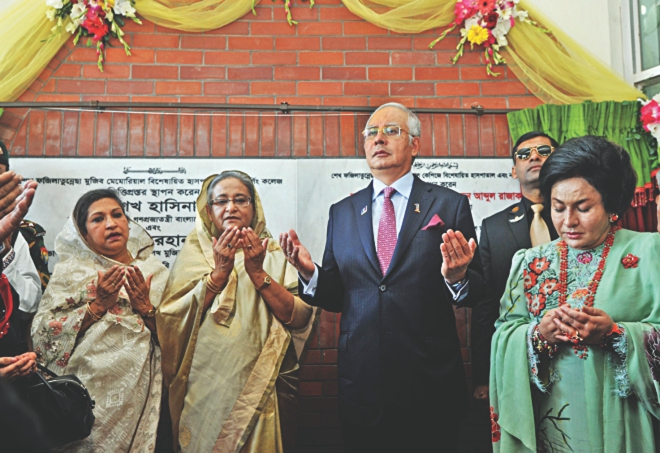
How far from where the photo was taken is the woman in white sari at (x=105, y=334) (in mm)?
2672

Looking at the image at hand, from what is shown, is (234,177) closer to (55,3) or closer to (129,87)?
(129,87)

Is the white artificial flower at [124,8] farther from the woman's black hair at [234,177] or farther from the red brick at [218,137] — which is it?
the woman's black hair at [234,177]

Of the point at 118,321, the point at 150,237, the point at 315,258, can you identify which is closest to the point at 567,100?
the point at 315,258

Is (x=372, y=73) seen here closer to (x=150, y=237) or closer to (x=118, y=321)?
(x=150, y=237)

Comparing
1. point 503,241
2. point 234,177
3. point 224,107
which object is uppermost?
point 224,107

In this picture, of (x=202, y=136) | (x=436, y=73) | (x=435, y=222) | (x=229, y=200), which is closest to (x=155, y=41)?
(x=202, y=136)

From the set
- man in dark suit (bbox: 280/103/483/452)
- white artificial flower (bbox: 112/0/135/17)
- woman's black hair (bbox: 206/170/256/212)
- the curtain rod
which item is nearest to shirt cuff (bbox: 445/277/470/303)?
man in dark suit (bbox: 280/103/483/452)

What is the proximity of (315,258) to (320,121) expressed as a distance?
82 centimetres

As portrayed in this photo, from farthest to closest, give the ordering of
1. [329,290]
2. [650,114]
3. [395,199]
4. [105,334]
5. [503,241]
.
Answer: [650,114] → [503,241] → [105,334] → [395,199] → [329,290]

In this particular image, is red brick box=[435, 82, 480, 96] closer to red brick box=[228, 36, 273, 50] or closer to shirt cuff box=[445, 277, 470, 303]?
red brick box=[228, 36, 273, 50]

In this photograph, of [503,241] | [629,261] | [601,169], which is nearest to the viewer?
[629,261]

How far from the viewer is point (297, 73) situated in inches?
148

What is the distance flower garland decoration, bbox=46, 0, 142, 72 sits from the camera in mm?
3666

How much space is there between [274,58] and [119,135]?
1034mm
